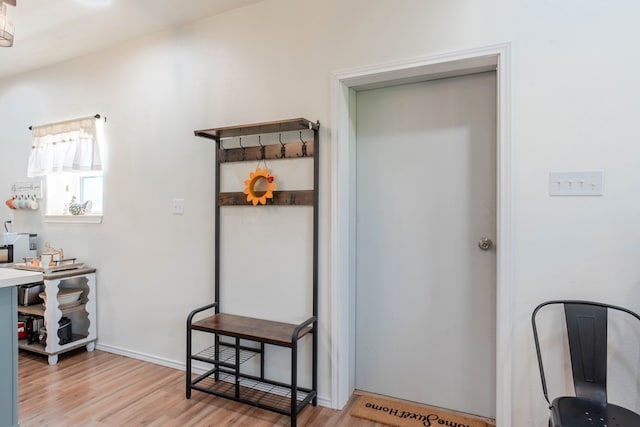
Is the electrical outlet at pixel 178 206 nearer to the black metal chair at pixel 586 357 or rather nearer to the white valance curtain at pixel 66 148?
the white valance curtain at pixel 66 148

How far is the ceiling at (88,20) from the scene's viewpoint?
96.2 inches

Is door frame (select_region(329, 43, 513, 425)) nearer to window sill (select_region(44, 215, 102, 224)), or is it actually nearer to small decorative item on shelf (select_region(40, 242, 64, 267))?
window sill (select_region(44, 215, 102, 224))

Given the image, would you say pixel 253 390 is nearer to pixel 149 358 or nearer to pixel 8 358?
pixel 149 358

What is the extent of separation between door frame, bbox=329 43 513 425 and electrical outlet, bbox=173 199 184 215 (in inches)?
48.9

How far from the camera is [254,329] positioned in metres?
2.18

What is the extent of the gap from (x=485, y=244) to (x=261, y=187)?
143 centimetres

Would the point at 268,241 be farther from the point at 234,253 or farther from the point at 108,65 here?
the point at 108,65

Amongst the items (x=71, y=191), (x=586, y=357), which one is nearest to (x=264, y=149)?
(x=586, y=357)

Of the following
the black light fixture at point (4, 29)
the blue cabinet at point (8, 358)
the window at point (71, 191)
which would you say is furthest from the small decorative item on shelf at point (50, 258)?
the black light fixture at point (4, 29)

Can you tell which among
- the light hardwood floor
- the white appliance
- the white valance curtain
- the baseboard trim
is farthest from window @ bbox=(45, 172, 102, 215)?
the light hardwood floor

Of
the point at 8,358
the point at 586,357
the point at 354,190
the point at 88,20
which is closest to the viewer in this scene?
the point at 586,357

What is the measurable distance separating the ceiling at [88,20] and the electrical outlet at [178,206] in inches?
52.8

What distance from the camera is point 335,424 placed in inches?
79.7

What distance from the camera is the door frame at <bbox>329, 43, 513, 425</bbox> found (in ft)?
5.90
